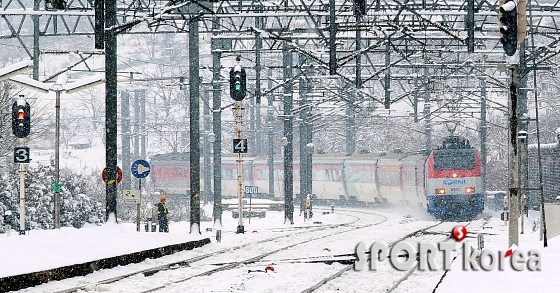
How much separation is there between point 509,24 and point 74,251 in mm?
8670

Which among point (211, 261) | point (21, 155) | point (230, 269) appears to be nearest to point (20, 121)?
point (21, 155)

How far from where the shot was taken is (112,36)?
20.9 metres

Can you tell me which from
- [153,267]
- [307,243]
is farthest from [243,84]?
[153,267]

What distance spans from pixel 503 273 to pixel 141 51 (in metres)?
100.0

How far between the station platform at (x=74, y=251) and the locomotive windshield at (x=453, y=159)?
16.9m

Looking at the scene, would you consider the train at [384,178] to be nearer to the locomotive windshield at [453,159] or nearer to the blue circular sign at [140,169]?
the locomotive windshield at [453,159]

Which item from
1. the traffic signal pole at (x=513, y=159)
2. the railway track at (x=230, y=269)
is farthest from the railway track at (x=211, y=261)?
the traffic signal pole at (x=513, y=159)

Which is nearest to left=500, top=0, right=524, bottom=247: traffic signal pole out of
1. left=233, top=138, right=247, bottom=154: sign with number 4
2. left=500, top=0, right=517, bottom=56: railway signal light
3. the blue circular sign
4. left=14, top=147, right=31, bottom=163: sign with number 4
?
left=500, top=0, right=517, bottom=56: railway signal light

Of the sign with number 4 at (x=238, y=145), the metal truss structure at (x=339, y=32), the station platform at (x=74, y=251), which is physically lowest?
the station platform at (x=74, y=251)

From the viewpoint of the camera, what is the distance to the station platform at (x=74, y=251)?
13836 millimetres

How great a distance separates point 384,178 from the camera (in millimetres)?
49406

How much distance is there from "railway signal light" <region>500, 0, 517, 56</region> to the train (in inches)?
840

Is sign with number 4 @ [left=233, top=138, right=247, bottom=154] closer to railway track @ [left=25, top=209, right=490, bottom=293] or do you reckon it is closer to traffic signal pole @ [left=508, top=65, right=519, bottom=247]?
railway track @ [left=25, top=209, right=490, bottom=293]

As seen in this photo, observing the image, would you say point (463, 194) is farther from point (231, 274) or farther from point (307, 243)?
point (231, 274)
